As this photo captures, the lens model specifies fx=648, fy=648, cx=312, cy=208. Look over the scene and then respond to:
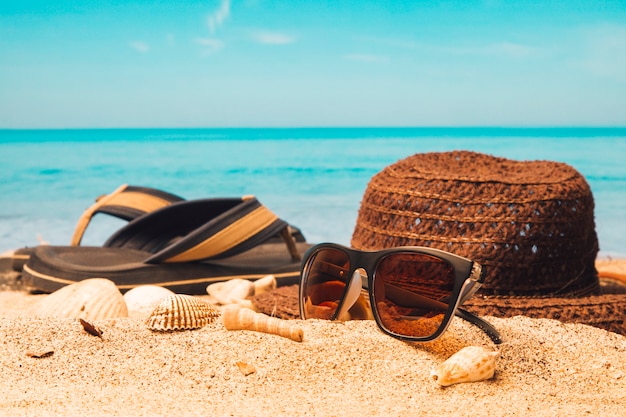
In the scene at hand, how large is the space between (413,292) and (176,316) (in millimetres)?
620

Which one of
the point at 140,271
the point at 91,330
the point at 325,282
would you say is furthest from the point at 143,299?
the point at 325,282

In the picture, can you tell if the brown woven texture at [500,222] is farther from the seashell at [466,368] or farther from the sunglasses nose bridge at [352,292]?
the seashell at [466,368]

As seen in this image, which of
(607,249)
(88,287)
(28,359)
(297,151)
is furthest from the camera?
(297,151)

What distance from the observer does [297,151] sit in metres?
22.8

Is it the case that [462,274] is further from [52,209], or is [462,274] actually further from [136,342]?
[52,209]

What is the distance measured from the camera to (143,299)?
2.67 meters

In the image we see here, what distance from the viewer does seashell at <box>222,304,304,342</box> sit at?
1.62m

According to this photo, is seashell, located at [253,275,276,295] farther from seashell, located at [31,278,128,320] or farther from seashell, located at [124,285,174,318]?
seashell, located at [31,278,128,320]

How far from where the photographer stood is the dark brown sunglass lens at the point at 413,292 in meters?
1.60

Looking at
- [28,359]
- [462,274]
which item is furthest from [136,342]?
[462,274]

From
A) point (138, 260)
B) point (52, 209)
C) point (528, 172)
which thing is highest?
point (528, 172)

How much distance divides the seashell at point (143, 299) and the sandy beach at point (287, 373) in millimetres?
771

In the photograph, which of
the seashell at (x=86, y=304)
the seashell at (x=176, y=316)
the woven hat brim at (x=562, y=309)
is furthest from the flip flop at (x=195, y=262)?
the seashell at (x=176, y=316)

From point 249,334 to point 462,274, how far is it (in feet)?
1.81
